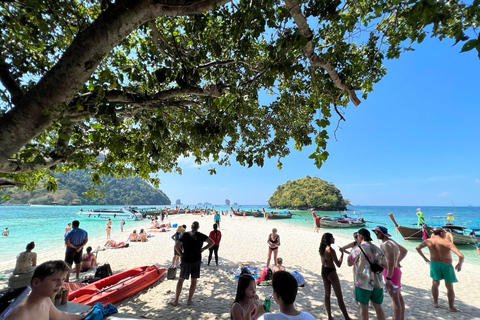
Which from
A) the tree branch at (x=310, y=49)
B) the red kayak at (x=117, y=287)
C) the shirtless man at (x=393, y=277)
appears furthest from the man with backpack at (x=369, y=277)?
the red kayak at (x=117, y=287)

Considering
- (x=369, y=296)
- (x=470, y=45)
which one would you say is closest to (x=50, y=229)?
(x=369, y=296)

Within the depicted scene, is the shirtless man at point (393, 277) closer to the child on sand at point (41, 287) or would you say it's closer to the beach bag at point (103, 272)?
the child on sand at point (41, 287)

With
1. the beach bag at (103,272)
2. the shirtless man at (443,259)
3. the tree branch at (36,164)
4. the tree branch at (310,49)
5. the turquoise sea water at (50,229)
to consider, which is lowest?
the turquoise sea water at (50,229)

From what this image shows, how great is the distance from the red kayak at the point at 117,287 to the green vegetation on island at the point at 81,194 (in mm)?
75379

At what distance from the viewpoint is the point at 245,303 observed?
112 inches

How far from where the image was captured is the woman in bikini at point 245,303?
2766 mm

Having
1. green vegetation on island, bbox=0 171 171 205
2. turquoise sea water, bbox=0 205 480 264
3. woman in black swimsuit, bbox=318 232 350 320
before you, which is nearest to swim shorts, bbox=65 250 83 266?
woman in black swimsuit, bbox=318 232 350 320

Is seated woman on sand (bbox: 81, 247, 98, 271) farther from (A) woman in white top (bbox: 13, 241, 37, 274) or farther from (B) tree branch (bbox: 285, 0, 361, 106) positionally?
(B) tree branch (bbox: 285, 0, 361, 106)

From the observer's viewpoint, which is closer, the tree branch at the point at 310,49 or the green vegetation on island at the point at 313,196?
the tree branch at the point at 310,49

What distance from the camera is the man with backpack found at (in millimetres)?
3895

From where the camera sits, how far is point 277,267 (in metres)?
6.88

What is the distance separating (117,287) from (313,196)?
3763 inches

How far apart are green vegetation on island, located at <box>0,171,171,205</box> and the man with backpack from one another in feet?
264

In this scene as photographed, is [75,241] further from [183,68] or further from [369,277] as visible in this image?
[369,277]
